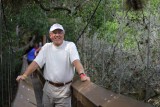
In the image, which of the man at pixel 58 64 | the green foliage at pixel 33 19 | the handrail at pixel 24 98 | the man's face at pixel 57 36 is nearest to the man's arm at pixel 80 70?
the man at pixel 58 64

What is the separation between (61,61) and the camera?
3188mm

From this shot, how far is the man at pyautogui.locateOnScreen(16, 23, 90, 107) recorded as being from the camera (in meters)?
3.17

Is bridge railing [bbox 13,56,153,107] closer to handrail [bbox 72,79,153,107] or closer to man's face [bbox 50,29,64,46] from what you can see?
handrail [bbox 72,79,153,107]

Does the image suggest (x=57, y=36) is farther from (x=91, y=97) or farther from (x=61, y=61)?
(x=91, y=97)

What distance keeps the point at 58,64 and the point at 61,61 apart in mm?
35

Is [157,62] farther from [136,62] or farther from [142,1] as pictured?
[142,1]

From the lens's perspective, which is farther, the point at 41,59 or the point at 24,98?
the point at 41,59

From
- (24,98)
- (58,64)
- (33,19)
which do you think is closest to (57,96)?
(58,64)

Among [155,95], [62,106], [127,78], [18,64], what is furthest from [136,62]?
[62,106]

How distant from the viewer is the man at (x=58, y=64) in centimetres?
317

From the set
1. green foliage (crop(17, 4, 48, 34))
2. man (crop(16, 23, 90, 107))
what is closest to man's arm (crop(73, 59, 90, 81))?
man (crop(16, 23, 90, 107))

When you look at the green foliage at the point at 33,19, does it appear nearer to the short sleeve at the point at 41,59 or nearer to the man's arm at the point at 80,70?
the short sleeve at the point at 41,59

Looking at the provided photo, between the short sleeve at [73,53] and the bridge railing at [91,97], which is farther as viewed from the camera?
the short sleeve at [73,53]

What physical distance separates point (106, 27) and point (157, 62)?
8.67 feet
